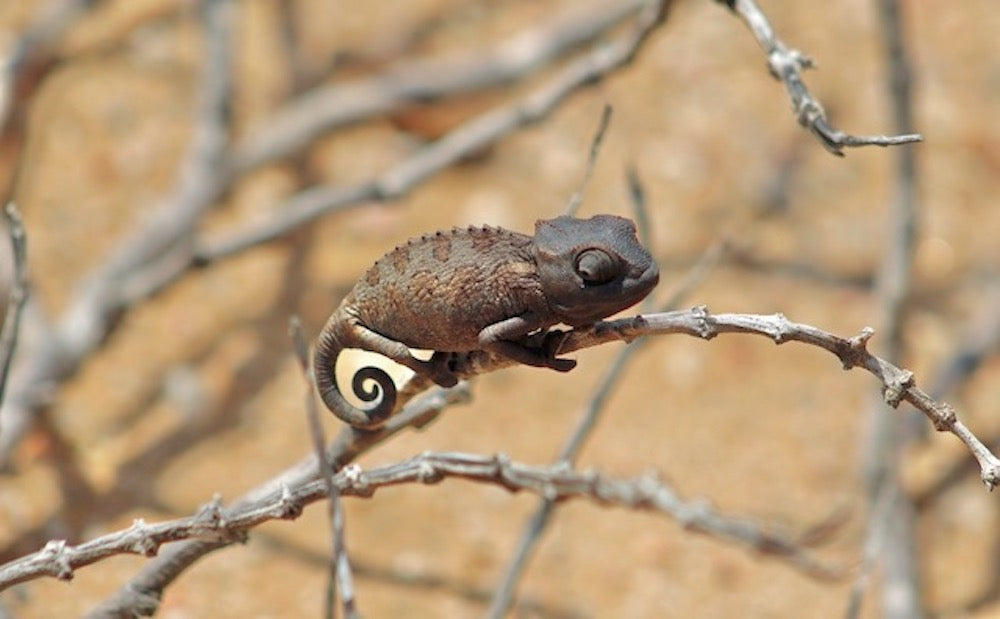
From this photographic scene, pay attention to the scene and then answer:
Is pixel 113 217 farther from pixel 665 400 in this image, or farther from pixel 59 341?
pixel 665 400

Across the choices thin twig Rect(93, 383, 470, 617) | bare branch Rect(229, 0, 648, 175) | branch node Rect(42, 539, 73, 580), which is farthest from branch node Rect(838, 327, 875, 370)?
bare branch Rect(229, 0, 648, 175)

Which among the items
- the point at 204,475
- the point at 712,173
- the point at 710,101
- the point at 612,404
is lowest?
the point at 204,475

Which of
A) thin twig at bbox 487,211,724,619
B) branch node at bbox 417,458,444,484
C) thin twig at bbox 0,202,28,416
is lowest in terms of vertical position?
branch node at bbox 417,458,444,484

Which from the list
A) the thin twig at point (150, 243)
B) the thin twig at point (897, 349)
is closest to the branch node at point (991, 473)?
the thin twig at point (897, 349)

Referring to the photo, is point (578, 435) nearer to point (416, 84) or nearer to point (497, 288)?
point (497, 288)

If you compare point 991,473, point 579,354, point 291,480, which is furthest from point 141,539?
point 579,354

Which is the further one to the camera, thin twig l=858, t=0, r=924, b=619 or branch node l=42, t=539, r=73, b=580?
thin twig l=858, t=0, r=924, b=619

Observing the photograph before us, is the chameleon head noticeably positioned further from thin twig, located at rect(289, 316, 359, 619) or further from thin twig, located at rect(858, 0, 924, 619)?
thin twig, located at rect(858, 0, 924, 619)

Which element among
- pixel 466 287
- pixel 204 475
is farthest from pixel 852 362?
pixel 204 475
